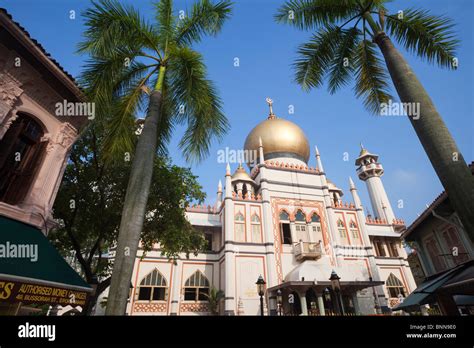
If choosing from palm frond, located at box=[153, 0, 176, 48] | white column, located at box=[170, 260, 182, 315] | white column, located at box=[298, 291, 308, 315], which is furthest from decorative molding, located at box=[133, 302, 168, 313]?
palm frond, located at box=[153, 0, 176, 48]

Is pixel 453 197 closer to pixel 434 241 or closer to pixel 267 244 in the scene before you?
pixel 434 241

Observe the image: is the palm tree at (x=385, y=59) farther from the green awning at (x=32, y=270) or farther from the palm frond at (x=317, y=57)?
the green awning at (x=32, y=270)

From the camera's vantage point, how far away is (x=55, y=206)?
1094 cm

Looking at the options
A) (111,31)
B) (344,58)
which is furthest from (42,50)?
(344,58)

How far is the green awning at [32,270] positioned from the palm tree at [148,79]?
8.69 ft

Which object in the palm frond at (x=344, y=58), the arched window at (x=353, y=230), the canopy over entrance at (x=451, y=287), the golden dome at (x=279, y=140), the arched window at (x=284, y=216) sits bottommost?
the canopy over entrance at (x=451, y=287)

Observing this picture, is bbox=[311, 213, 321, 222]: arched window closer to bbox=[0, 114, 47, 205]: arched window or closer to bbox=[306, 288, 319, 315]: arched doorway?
bbox=[306, 288, 319, 315]: arched doorway

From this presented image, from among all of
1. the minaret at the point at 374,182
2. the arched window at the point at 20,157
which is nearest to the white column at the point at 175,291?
the arched window at the point at 20,157

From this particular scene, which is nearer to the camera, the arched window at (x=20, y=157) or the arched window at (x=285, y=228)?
the arched window at (x=20, y=157)

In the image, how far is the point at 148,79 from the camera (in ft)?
28.3

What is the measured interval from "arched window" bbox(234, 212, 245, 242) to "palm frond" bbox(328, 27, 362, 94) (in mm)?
16647

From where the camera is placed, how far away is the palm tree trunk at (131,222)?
5062 millimetres
